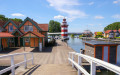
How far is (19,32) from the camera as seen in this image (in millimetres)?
18922

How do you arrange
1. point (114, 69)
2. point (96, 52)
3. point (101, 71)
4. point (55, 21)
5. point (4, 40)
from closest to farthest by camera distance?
point (114, 69)
point (101, 71)
point (96, 52)
point (4, 40)
point (55, 21)

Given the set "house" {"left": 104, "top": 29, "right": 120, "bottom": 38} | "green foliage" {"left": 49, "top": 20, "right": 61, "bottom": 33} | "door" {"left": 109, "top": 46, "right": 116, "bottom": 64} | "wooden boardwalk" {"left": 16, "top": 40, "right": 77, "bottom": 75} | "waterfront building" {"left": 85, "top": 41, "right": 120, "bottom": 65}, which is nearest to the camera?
"wooden boardwalk" {"left": 16, "top": 40, "right": 77, "bottom": 75}

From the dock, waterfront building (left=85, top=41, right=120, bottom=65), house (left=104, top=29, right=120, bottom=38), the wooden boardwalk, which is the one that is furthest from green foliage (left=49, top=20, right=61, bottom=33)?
waterfront building (left=85, top=41, right=120, bottom=65)

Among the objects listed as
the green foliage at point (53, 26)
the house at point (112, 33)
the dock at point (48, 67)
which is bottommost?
the dock at point (48, 67)

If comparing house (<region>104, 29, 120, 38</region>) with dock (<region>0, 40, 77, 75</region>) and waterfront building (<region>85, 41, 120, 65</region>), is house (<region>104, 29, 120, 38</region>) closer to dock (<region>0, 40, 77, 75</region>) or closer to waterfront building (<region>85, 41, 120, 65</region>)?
waterfront building (<region>85, 41, 120, 65</region>)

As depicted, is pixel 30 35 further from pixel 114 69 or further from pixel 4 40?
pixel 114 69

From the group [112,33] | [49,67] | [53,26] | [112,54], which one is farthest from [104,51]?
[53,26]

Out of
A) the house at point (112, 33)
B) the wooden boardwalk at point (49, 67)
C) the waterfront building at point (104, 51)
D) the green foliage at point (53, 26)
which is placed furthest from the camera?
the green foliage at point (53, 26)

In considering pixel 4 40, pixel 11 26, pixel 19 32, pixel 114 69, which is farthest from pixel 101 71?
pixel 11 26

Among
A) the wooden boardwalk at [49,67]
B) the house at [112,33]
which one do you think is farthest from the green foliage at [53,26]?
the wooden boardwalk at [49,67]

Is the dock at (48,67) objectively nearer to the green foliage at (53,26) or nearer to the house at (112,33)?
the house at (112,33)

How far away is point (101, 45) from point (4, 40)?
759 inches

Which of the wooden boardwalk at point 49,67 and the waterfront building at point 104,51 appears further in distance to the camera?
the waterfront building at point 104,51

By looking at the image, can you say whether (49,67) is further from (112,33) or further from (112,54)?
(112,33)
